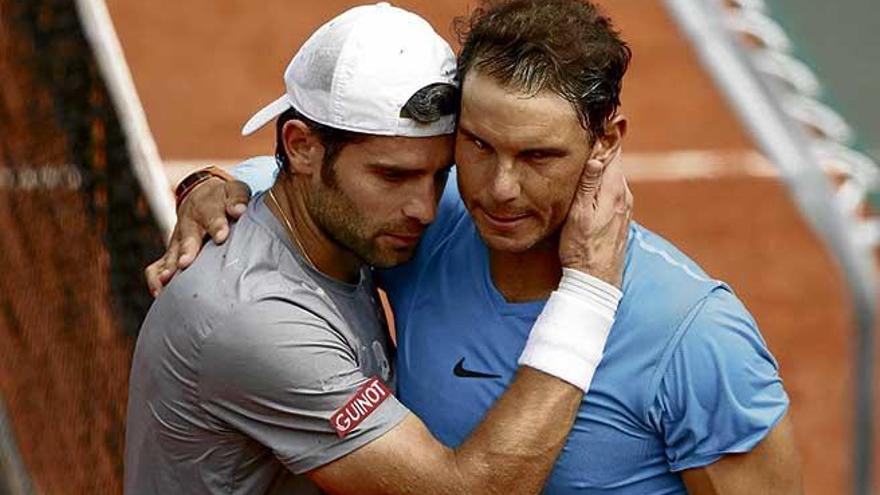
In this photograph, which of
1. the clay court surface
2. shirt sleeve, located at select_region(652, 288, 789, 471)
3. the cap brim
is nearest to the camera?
shirt sleeve, located at select_region(652, 288, 789, 471)

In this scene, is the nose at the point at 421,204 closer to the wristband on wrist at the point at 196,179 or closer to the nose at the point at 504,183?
the nose at the point at 504,183

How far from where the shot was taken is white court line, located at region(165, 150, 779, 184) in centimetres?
1108

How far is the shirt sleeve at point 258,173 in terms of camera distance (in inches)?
181

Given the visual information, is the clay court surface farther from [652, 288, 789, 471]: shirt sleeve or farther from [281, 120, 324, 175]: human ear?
[652, 288, 789, 471]: shirt sleeve

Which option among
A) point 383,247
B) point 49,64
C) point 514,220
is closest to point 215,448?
point 383,247

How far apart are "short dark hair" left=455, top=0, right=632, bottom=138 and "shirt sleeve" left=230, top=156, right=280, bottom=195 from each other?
800 mm

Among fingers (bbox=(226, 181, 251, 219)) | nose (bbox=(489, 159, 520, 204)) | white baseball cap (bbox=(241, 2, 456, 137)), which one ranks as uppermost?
white baseball cap (bbox=(241, 2, 456, 137))

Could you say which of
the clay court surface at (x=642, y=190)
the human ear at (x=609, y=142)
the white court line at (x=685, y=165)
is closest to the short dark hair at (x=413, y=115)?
the human ear at (x=609, y=142)

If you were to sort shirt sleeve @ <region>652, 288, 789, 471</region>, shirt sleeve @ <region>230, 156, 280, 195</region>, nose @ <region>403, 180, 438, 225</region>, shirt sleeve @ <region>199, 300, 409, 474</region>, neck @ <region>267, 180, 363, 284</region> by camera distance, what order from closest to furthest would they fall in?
shirt sleeve @ <region>652, 288, 789, 471</region>, shirt sleeve @ <region>199, 300, 409, 474</region>, nose @ <region>403, 180, 438, 225</region>, neck @ <region>267, 180, 363, 284</region>, shirt sleeve @ <region>230, 156, 280, 195</region>

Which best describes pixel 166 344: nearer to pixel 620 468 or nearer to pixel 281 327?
pixel 281 327

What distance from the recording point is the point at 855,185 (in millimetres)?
3775

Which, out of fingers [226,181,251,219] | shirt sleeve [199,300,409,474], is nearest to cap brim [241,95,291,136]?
fingers [226,181,251,219]

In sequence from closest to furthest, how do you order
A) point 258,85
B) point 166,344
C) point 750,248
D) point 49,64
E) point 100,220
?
point 166,344 → point 100,220 → point 49,64 → point 750,248 → point 258,85

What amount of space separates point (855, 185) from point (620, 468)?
77cm
